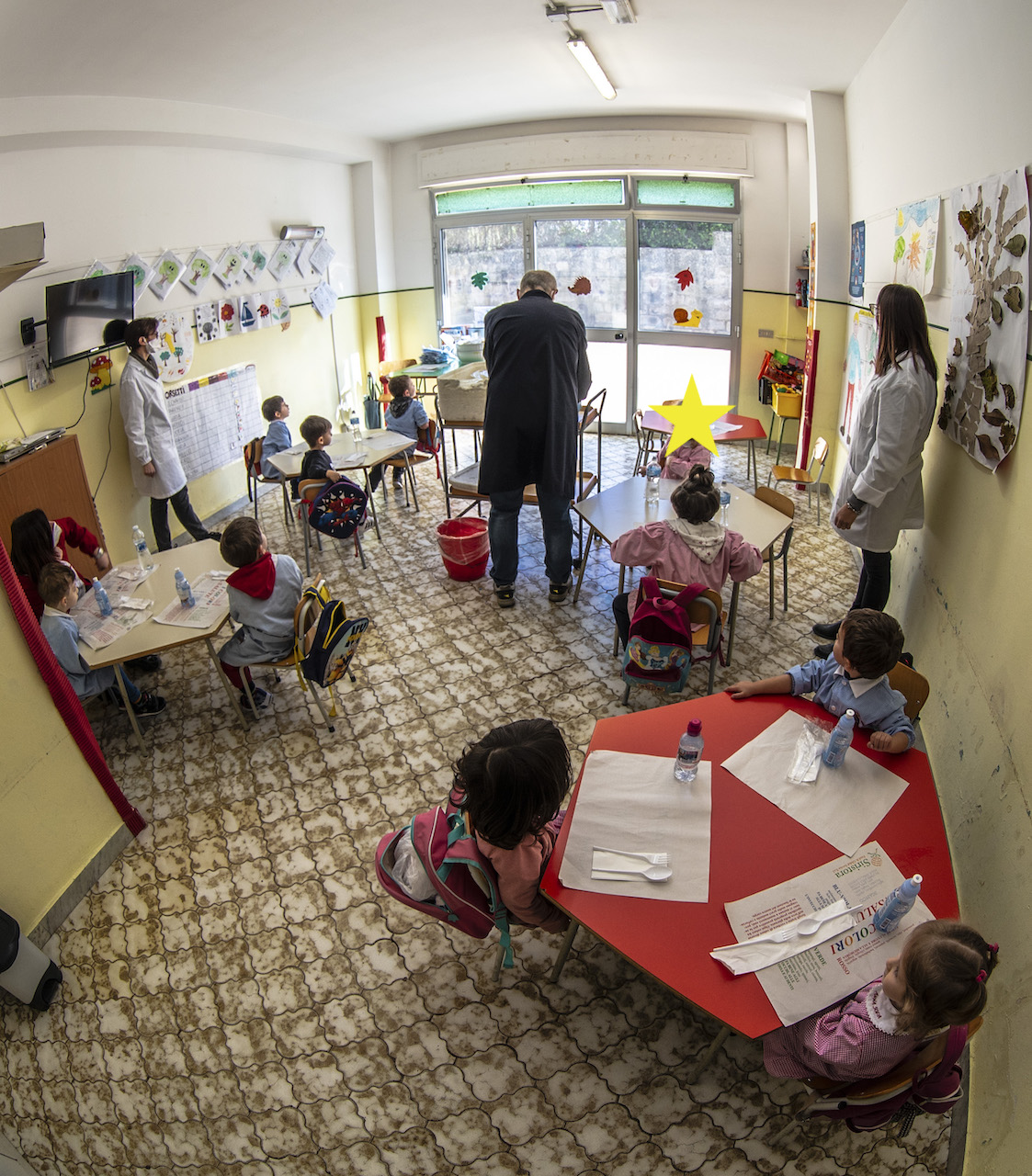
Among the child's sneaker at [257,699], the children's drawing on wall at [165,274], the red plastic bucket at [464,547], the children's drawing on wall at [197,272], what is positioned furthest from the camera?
the children's drawing on wall at [197,272]

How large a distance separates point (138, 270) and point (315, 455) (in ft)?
5.68

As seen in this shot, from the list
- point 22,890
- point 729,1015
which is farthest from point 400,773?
point 729,1015

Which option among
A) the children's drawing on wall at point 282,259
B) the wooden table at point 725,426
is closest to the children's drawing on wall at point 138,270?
the children's drawing on wall at point 282,259

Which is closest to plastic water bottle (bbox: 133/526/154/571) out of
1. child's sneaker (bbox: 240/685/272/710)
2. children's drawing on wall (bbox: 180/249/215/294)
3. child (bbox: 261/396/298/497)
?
child's sneaker (bbox: 240/685/272/710)

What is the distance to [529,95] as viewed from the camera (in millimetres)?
5938

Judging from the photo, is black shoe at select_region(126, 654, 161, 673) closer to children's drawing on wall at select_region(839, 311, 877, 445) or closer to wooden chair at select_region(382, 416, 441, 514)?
wooden chair at select_region(382, 416, 441, 514)

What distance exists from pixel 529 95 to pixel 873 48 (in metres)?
2.69

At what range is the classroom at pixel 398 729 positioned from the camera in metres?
2.07

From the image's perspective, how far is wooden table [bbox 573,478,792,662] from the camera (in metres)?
3.80

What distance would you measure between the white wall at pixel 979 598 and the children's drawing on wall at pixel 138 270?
4709 mm

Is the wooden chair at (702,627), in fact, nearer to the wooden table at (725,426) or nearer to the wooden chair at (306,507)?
the wooden table at (725,426)

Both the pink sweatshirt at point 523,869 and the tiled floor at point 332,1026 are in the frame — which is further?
the tiled floor at point 332,1026

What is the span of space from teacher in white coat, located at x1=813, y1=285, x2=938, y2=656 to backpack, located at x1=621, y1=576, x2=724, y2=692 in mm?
923

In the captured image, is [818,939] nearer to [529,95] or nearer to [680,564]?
[680,564]
